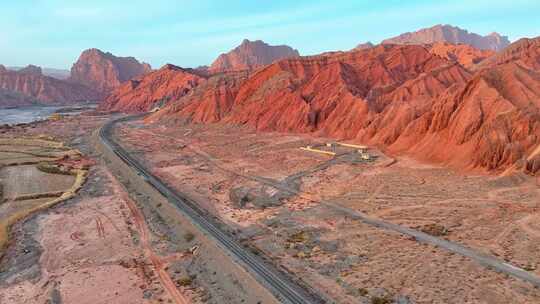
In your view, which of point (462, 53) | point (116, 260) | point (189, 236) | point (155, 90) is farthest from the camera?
point (155, 90)

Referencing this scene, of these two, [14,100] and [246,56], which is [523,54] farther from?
[14,100]

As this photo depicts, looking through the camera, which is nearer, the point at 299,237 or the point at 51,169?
the point at 299,237

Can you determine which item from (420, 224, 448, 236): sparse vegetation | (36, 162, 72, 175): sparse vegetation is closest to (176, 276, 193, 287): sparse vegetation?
(420, 224, 448, 236): sparse vegetation

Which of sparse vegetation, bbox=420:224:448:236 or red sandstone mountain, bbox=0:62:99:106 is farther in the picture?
red sandstone mountain, bbox=0:62:99:106

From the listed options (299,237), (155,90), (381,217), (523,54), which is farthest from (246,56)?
(299,237)

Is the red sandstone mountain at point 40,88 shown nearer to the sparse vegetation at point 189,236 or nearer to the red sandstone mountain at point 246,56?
the red sandstone mountain at point 246,56

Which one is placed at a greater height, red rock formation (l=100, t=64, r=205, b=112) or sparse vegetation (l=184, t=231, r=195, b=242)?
red rock formation (l=100, t=64, r=205, b=112)

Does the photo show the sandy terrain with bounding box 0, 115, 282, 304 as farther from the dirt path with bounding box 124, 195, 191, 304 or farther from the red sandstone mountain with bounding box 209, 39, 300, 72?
the red sandstone mountain with bounding box 209, 39, 300, 72
